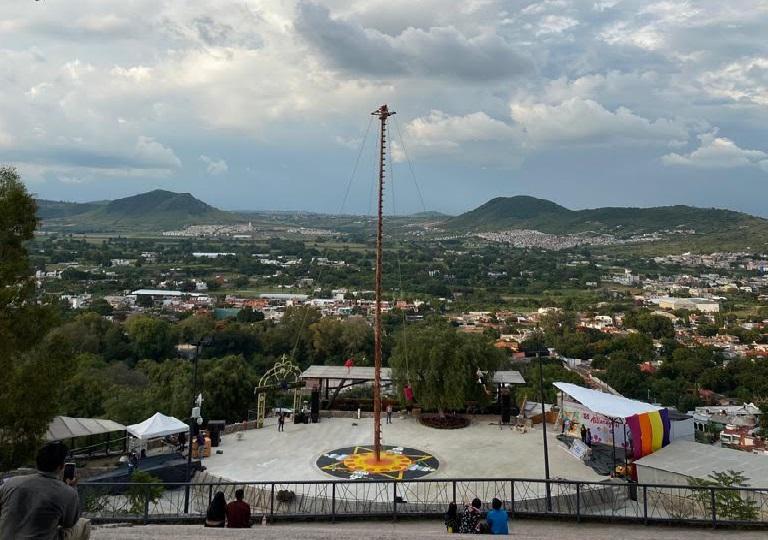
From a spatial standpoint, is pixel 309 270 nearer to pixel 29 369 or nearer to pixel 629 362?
pixel 629 362

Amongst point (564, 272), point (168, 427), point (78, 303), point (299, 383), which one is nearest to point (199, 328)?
point (78, 303)

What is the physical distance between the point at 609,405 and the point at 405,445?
6.39m

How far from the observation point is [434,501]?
42.8ft

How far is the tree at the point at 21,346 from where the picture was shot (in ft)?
39.2

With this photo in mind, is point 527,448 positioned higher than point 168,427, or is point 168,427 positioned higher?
point 168,427

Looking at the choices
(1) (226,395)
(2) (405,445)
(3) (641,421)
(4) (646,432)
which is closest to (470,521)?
(3) (641,421)

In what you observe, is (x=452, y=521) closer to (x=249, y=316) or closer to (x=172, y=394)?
(x=172, y=394)

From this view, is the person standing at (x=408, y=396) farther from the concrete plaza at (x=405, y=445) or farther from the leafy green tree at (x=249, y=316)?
the leafy green tree at (x=249, y=316)

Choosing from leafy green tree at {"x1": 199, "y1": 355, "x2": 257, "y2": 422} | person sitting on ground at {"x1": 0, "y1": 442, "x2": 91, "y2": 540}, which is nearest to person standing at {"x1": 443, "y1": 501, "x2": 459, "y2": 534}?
person sitting on ground at {"x1": 0, "y1": 442, "x2": 91, "y2": 540}

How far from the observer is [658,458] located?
49.3ft

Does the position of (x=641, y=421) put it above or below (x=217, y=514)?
below

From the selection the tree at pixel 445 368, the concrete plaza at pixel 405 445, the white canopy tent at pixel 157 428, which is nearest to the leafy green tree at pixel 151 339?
the concrete plaza at pixel 405 445

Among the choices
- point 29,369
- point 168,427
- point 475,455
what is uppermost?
point 29,369

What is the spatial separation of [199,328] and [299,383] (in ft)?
151
